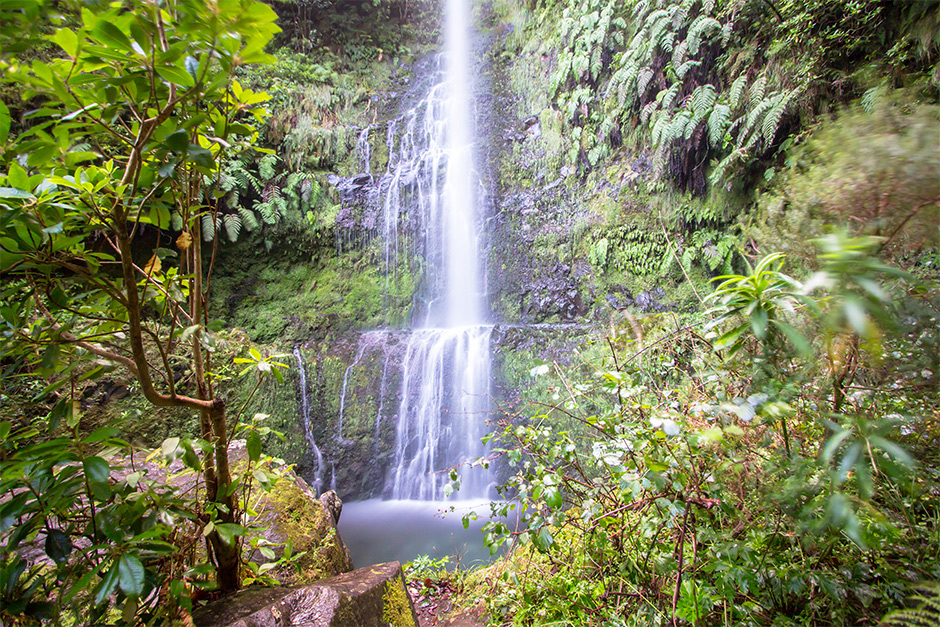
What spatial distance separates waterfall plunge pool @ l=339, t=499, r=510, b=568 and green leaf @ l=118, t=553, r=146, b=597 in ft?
12.9

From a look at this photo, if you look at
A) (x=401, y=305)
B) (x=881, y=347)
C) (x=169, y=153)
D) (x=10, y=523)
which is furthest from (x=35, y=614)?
(x=401, y=305)

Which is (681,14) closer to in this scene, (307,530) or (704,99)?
(704,99)

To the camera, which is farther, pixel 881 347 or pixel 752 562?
pixel 752 562

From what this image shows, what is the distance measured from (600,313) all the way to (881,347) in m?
6.13

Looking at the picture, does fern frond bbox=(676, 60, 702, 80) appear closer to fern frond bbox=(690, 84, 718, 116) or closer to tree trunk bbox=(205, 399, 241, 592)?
fern frond bbox=(690, 84, 718, 116)

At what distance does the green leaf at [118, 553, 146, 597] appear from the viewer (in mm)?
861

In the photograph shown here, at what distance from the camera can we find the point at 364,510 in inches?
244

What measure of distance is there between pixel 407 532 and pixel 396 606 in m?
4.25

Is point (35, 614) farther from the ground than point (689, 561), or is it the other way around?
point (35, 614)

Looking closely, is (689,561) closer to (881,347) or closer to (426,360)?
(881,347)

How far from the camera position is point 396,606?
1.72m

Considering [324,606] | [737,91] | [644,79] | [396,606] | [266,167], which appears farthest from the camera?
[266,167]

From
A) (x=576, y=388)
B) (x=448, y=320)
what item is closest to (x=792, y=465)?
(x=576, y=388)

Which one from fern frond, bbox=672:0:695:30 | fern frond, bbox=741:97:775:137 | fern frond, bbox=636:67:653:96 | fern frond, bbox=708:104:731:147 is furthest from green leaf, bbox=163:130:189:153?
fern frond, bbox=672:0:695:30
